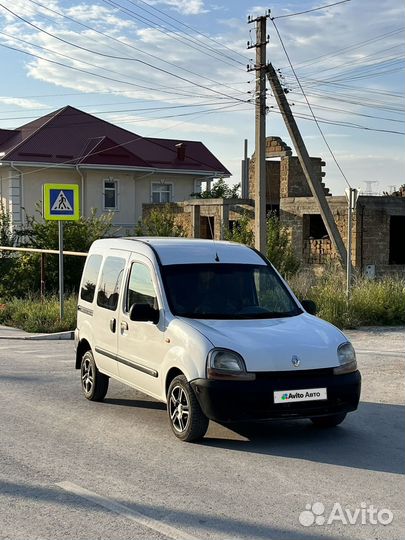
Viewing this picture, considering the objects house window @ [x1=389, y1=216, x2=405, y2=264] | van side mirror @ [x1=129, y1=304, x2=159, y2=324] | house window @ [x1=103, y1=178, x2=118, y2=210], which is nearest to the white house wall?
house window @ [x1=103, y1=178, x2=118, y2=210]

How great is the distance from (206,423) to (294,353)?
1016mm

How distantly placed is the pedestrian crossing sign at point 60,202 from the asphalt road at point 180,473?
7.71 m

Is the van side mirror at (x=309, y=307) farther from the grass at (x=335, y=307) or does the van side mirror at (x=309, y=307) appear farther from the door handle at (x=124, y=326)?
the grass at (x=335, y=307)

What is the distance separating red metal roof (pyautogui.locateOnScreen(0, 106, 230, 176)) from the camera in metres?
36.6

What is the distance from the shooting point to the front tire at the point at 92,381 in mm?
8773

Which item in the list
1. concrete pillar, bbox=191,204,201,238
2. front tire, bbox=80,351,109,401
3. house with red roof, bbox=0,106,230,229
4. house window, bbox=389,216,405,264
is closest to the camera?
front tire, bbox=80,351,109,401

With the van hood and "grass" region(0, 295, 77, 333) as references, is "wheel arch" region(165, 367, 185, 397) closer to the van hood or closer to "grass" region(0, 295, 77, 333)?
the van hood

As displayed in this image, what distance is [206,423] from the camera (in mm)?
6797

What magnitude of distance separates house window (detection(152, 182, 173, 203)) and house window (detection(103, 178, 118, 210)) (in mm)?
2362

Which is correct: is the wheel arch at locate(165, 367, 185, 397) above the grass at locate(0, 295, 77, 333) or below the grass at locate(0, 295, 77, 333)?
above

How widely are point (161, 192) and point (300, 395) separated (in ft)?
111

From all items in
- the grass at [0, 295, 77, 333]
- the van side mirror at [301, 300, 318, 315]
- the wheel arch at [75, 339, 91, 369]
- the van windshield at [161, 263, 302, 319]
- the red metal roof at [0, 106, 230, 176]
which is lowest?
the grass at [0, 295, 77, 333]

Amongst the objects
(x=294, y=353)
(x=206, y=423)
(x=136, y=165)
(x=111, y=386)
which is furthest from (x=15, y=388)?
(x=136, y=165)

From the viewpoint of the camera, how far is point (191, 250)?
812cm
